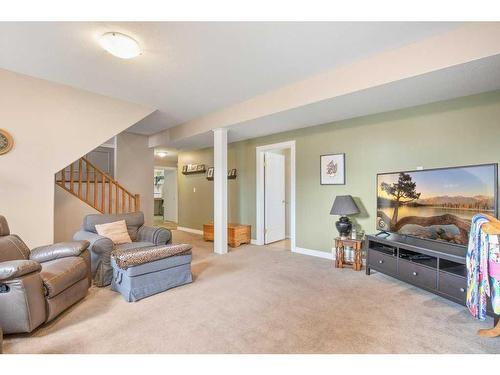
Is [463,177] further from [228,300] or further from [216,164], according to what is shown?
[216,164]

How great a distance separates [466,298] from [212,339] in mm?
2089

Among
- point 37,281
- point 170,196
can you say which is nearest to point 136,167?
point 170,196

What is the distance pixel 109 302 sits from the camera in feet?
7.56

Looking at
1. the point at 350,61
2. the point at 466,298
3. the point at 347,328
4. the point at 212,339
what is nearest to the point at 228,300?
the point at 212,339

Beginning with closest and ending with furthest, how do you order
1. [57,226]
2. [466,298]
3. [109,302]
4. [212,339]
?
1. [212,339]
2. [466,298]
3. [109,302]
4. [57,226]

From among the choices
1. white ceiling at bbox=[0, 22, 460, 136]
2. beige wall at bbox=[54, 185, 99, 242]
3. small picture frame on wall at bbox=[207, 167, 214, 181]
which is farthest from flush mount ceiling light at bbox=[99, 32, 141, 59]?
small picture frame on wall at bbox=[207, 167, 214, 181]

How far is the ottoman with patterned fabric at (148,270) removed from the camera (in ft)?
7.64

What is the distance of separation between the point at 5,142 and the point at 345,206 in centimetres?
424

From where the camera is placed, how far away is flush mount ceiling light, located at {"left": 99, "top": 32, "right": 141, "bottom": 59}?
205cm

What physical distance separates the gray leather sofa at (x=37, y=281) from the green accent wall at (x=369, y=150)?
10.6ft

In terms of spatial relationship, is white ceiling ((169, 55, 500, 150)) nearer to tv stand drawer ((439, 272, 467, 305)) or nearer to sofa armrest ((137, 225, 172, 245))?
tv stand drawer ((439, 272, 467, 305))

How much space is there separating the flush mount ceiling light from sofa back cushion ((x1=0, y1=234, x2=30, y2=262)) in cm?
196

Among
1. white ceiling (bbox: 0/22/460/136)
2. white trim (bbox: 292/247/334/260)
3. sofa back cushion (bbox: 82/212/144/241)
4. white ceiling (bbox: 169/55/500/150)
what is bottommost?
white trim (bbox: 292/247/334/260)
